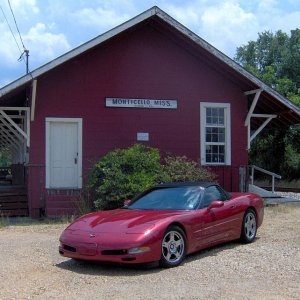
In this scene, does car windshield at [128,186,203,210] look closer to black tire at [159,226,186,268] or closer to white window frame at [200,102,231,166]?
black tire at [159,226,186,268]

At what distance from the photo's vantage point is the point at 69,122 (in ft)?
48.1

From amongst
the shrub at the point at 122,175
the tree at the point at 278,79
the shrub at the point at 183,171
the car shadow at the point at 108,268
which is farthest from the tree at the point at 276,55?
the car shadow at the point at 108,268

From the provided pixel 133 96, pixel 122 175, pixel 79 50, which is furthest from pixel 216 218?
pixel 133 96

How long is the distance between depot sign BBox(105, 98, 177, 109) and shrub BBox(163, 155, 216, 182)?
168cm

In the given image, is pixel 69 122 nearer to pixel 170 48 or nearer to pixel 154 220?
pixel 170 48

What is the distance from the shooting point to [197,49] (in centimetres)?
1551

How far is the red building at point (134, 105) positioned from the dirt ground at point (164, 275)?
5.04 meters

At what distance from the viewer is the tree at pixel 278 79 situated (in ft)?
107

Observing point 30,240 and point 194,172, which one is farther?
point 194,172

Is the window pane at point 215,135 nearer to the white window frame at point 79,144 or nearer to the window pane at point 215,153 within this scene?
the window pane at point 215,153

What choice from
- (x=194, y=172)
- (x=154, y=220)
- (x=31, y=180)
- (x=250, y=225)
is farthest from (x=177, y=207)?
(x=31, y=180)

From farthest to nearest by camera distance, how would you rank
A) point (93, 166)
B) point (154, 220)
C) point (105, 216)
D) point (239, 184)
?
point (239, 184)
point (93, 166)
point (105, 216)
point (154, 220)

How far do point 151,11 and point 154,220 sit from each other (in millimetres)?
8326

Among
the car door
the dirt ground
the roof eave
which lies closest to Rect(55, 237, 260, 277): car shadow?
the dirt ground
